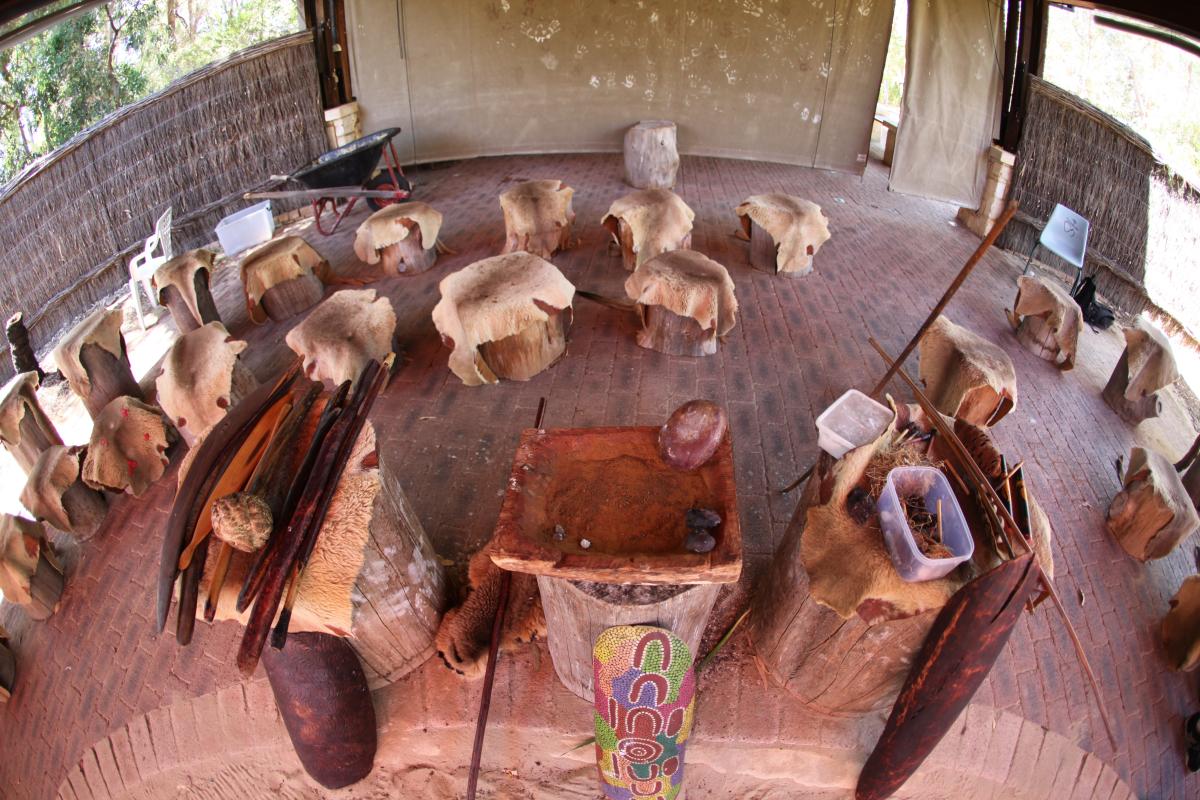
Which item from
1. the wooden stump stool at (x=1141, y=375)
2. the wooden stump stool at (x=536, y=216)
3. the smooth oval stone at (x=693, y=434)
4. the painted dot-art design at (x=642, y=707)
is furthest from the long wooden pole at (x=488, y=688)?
the wooden stump stool at (x=1141, y=375)

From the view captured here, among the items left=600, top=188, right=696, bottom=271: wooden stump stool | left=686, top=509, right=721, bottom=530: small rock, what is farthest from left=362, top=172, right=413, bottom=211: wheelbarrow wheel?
left=686, top=509, right=721, bottom=530: small rock

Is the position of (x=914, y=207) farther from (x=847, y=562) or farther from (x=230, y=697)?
(x=230, y=697)

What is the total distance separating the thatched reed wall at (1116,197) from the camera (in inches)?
245

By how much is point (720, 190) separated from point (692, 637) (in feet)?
22.6

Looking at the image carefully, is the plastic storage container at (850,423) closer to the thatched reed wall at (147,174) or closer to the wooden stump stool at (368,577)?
the wooden stump stool at (368,577)

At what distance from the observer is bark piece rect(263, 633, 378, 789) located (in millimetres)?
2664

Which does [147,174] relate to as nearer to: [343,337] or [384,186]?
[384,186]

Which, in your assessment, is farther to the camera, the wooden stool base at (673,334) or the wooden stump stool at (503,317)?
the wooden stool base at (673,334)

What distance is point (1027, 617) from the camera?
11.0 ft

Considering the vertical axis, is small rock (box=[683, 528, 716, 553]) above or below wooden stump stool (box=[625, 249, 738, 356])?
above

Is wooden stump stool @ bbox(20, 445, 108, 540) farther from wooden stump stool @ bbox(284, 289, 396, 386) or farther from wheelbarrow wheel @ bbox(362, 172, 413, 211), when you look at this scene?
wheelbarrow wheel @ bbox(362, 172, 413, 211)

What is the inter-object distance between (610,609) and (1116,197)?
7.13 meters

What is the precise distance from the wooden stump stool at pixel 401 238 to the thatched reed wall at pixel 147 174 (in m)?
2.96

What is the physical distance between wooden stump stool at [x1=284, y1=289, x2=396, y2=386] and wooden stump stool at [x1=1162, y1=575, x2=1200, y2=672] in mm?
4803
